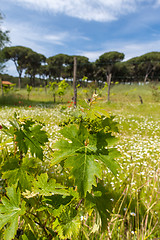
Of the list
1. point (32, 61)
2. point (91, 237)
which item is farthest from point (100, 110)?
point (32, 61)

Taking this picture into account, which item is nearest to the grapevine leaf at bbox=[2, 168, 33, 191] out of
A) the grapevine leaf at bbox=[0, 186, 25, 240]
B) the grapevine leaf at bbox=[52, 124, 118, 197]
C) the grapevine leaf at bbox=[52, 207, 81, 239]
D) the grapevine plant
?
the grapevine plant

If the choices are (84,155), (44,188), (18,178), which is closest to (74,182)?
(84,155)

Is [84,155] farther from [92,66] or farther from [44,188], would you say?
[92,66]

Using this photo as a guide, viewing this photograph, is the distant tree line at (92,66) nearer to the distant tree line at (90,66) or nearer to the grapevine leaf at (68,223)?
the distant tree line at (90,66)

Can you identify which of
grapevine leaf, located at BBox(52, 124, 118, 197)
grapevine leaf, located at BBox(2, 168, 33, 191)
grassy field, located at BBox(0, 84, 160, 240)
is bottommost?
grassy field, located at BBox(0, 84, 160, 240)

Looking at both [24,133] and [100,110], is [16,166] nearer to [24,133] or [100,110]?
[24,133]

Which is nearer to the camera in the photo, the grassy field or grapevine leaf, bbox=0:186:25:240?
grapevine leaf, bbox=0:186:25:240

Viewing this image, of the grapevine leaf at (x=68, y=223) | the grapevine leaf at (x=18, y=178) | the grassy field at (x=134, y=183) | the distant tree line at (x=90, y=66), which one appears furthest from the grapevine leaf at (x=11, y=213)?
the distant tree line at (x=90, y=66)

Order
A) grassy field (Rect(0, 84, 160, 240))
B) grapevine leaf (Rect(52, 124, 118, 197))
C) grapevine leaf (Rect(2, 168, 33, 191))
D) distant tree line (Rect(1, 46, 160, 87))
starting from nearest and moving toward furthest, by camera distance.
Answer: grapevine leaf (Rect(52, 124, 118, 197)) < grapevine leaf (Rect(2, 168, 33, 191)) < grassy field (Rect(0, 84, 160, 240)) < distant tree line (Rect(1, 46, 160, 87))

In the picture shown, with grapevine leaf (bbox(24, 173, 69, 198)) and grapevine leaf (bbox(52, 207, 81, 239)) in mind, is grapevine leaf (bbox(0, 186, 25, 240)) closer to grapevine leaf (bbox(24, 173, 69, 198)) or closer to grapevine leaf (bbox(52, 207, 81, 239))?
grapevine leaf (bbox(24, 173, 69, 198))

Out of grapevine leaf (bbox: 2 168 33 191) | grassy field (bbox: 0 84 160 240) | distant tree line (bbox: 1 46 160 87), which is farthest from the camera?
distant tree line (bbox: 1 46 160 87)

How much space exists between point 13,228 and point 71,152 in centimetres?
48

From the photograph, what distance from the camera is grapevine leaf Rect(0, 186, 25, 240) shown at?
2.44 feet

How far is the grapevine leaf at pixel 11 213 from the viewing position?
0.74m
